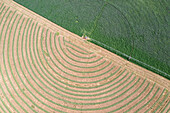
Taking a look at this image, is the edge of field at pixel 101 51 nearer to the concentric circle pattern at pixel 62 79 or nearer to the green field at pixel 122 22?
the concentric circle pattern at pixel 62 79

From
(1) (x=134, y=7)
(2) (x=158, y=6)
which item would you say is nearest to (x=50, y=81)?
(1) (x=134, y=7)

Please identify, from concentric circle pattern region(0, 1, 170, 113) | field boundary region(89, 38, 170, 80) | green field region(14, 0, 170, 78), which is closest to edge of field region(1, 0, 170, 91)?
concentric circle pattern region(0, 1, 170, 113)

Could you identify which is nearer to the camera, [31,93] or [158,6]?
[31,93]

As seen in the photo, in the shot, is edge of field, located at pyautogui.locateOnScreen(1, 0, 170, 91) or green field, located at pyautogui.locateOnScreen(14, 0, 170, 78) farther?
green field, located at pyautogui.locateOnScreen(14, 0, 170, 78)

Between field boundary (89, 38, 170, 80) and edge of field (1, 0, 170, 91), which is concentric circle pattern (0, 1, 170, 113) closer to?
edge of field (1, 0, 170, 91)

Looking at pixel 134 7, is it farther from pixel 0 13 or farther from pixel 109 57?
pixel 0 13
